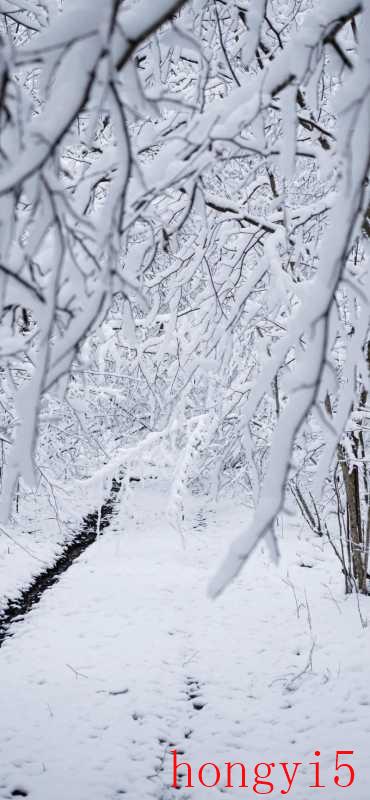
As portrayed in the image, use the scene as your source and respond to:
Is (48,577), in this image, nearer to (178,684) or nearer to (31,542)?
(31,542)

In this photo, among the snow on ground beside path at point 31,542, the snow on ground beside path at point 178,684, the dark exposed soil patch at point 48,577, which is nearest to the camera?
the snow on ground beside path at point 178,684

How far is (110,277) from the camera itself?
1161mm

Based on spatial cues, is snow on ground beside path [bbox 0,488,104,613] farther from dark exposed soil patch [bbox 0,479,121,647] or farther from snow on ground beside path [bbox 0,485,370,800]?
snow on ground beside path [bbox 0,485,370,800]

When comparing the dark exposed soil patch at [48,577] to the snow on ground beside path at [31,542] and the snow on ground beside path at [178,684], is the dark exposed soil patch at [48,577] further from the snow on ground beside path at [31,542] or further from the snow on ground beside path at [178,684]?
the snow on ground beside path at [178,684]

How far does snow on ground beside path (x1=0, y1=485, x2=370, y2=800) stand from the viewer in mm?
3652

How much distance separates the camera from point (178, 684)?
4883 millimetres

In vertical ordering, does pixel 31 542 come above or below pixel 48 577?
above

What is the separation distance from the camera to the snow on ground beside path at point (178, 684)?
3.65 meters

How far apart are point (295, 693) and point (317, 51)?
453 cm

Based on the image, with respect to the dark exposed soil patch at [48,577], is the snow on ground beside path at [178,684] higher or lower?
higher

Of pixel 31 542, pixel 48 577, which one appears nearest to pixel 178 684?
pixel 48 577

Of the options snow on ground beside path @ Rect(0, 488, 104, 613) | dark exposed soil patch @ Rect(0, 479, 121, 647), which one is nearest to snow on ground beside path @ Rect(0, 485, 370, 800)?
dark exposed soil patch @ Rect(0, 479, 121, 647)

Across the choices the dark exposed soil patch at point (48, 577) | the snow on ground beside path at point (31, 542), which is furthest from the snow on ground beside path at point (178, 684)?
the snow on ground beside path at point (31, 542)

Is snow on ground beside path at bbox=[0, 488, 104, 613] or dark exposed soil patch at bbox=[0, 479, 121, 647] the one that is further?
snow on ground beside path at bbox=[0, 488, 104, 613]
